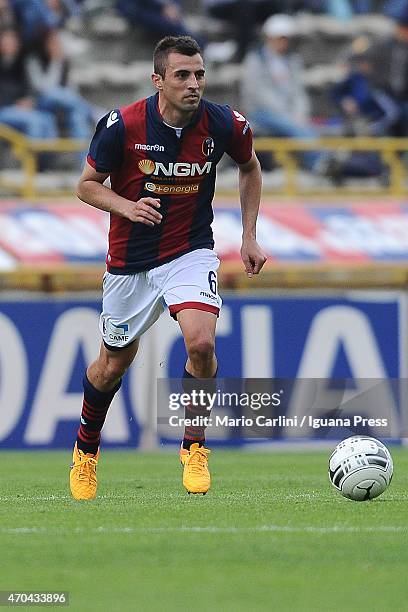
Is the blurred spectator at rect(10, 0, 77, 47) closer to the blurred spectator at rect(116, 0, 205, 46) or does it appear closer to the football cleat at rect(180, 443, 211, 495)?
the blurred spectator at rect(116, 0, 205, 46)

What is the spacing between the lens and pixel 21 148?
16000mm

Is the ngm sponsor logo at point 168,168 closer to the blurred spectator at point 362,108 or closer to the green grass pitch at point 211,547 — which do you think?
the green grass pitch at point 211,547

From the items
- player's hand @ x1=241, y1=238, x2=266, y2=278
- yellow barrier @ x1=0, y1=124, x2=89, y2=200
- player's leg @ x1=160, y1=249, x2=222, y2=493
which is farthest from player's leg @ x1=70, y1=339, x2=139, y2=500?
yellow barrier @ x1=0, y1=124, x2=89, y2=200

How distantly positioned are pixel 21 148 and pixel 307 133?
11.9 feet

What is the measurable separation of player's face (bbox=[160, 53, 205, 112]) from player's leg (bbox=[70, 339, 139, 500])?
1.33 meters

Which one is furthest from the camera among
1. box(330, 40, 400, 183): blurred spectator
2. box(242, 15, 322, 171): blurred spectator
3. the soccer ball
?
box(330, 40, 400, 183): blurred spectator

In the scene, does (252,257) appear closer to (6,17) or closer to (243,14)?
(6,17)

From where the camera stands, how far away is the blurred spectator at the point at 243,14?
18281 mm

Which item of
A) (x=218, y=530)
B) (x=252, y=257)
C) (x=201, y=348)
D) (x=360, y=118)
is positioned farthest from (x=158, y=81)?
(x=360, y=118)

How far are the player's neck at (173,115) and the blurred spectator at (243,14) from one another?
1069cm

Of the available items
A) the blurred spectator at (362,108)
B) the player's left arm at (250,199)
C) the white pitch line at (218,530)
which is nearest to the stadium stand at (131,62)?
the blurred spectator at (362,108)

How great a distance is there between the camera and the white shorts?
776cm

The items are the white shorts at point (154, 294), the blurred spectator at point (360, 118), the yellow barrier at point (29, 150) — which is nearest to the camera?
the white shorts at point (154, 294)

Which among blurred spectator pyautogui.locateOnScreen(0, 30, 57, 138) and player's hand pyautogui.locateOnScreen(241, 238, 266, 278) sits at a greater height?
blurred spectator pyautogui.locateOnScreen(0, 30, 57, 138)
